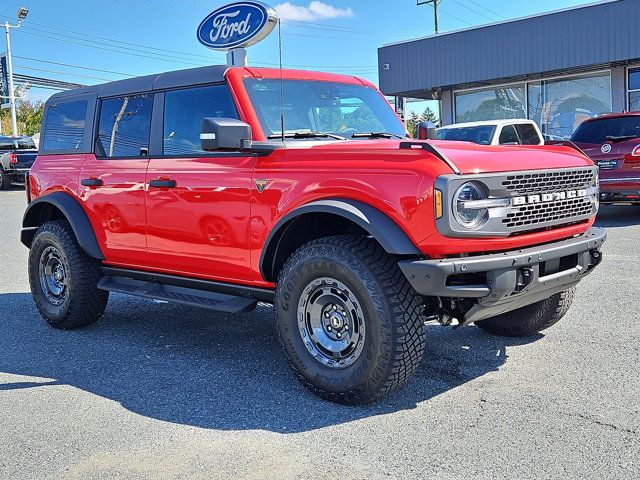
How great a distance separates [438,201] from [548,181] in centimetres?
89

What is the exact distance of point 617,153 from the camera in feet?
36.4

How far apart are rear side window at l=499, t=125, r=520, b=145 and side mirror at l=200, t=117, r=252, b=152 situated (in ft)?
27.7

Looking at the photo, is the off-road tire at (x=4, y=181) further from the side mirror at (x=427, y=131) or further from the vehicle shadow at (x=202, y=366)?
the side mirror at (x=427, y=131)

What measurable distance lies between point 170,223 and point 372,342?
1.87m

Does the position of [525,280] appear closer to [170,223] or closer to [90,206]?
[170,223]

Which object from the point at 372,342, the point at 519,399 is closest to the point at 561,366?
the point at 519,399

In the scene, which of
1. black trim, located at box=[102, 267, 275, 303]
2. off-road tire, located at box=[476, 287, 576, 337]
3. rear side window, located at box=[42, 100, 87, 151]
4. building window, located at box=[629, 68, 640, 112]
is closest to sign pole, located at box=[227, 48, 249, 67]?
rear side window, located at box=[42, 100, 87, 151]

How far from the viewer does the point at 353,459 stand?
3.18 metres

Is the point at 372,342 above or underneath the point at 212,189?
underneath

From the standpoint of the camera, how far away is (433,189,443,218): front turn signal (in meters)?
3.45

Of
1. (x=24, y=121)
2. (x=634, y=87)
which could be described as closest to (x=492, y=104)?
(x=634, y=87)

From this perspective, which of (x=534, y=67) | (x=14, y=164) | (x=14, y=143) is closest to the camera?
Answer: (x=534, y=67)

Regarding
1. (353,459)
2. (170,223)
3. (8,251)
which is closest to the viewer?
(353,459)

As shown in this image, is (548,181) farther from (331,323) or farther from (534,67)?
(534,67)
